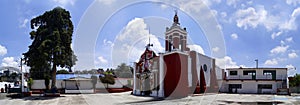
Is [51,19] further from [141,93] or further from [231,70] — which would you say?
[231,70]

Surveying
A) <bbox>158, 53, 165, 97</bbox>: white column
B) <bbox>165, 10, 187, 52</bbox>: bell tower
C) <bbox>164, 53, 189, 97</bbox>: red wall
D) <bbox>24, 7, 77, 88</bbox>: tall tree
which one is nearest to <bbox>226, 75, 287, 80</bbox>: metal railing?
<bbox>165, 10, 187, 52</bbox>: bell tower

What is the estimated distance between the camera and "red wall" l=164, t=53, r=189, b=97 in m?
30.1

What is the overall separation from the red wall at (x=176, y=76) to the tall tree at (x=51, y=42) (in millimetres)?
10575

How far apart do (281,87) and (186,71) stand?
18.5 metres

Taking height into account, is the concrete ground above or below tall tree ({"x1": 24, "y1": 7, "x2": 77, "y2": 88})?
below

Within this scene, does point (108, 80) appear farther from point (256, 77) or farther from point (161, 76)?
point (256, 77)

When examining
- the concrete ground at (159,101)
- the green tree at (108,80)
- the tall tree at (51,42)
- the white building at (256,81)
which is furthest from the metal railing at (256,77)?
the tall tree at (51,42)

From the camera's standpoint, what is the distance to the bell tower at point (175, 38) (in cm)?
3159

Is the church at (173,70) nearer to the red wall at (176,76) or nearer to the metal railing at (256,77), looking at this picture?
the red wall at (176,76)

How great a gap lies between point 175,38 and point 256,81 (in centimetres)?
1818

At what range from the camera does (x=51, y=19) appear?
36.2 meters

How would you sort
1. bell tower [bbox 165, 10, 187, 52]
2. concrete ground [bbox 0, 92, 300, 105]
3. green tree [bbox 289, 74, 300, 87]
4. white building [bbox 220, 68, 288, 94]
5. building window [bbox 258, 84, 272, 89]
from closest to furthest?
concrete ground [bbox 0, 92, 300, 105] < bell tower [bbox 165, 10, 187, 52] < white building [bbox 220, 68, 288, 94] < building window [bbox 258, 84, 272, 89] < green tree [bbox 289, 74, 300, 87]

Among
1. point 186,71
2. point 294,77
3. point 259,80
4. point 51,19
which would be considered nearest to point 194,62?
point 186,71

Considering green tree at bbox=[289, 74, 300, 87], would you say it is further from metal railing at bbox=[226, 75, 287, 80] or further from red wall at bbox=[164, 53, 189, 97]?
red wall at bbox=[164, 53, 189, 97]
